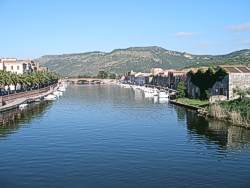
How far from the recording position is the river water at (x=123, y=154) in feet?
91.7

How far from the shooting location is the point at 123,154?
3559 cm

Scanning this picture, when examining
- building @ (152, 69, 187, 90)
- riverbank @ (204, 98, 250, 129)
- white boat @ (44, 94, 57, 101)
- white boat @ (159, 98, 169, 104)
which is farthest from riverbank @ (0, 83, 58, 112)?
building @ (152, 69, 187, 90)

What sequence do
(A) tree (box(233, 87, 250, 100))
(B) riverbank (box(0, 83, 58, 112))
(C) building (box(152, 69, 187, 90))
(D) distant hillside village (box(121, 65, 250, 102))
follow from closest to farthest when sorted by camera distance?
(A) tree (box(233, 87, 250, 100)) < (D) distant hillside village (box(121, 65, 250, 102)) < (B) riverbank (box(0, 83, 58, 112)) < (C) building (box(152, 69, 187, 90))

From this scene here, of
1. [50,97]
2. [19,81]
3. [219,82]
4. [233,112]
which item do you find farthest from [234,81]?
[19,81]

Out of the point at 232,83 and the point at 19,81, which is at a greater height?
the point at 19,81

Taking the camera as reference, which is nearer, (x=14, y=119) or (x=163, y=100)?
(x=14, y=119)

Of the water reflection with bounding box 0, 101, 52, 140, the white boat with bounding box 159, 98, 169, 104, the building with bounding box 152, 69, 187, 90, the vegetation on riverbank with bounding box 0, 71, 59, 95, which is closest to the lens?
the water reflection with bounding box 0, 101, 52, 140

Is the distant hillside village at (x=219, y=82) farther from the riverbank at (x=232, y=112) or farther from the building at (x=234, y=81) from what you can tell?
the riverbank at (x=232, y=112)

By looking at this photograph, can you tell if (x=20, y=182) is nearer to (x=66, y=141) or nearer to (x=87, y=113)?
(x=66, y=141)

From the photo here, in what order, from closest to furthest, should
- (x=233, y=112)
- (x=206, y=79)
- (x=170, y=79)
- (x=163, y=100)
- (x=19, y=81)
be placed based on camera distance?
1. (x=233, y=112)
2. (x=206, y=79)
3. (x=19, y=81)
4. (x=163, y=100)
5. (x=170, y=79)

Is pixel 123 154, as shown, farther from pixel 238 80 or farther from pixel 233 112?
pixel 238 80

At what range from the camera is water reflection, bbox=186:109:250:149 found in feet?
135

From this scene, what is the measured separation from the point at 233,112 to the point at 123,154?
815 inches

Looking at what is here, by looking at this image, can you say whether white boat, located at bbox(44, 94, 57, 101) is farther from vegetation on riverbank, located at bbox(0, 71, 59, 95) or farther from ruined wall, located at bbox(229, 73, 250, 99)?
ruined wall, located at bbox(229, 73, 250, 99)
